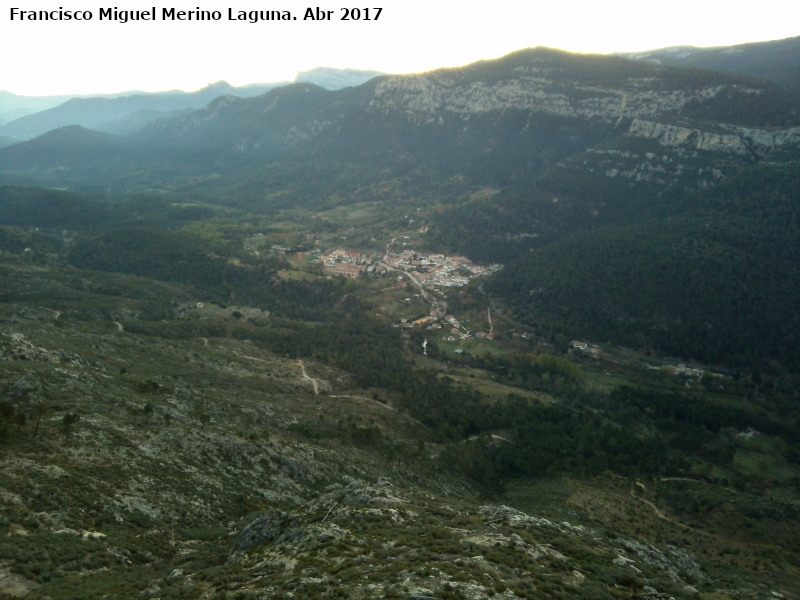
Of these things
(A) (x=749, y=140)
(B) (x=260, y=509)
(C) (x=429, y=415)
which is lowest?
(C) (x=429, y=415)

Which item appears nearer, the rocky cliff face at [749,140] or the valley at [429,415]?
the valley at [429,415]

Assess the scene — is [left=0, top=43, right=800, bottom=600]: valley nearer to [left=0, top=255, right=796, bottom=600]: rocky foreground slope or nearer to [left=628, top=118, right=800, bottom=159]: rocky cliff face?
[left=0, top=255, right=796, bottom=600]: rocky foreground slope

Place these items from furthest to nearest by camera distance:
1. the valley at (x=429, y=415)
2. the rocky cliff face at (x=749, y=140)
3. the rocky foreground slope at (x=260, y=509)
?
the rocky cliff face at (x=749, y=140) < the valley at (x=429, y=415) < the rocky foreground slope at (x=260, y=509)

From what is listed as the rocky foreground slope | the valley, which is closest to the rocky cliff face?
the valley

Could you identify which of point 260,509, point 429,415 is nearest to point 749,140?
point 429,415

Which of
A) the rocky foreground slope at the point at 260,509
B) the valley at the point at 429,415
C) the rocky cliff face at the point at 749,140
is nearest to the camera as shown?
the rocky foreground slope at the point at 260,509

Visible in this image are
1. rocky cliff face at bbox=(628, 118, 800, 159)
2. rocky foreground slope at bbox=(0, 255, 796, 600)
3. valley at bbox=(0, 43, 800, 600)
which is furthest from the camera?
rocky cliff face at bbox=(628, 118, 800, 159)

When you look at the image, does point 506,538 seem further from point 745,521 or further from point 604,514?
point 745,521

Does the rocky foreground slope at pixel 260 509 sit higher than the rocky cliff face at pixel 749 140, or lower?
lower

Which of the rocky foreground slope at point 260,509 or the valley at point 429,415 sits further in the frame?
the valley at point 429,415

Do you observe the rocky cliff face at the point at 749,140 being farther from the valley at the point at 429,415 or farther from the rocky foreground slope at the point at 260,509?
the rocky foreground slope at the point at 260,509

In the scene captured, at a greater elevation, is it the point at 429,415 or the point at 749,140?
A: the point at 749,140

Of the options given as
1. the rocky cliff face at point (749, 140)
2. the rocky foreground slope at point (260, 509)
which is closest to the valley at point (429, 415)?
the rocky foreground slope at point (260, 509)

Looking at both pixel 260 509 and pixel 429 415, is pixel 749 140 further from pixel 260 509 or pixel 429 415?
pixel 260 509
